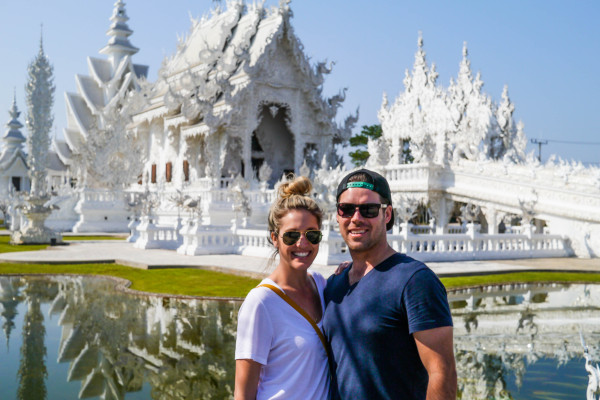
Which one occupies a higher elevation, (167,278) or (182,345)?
(167,278)

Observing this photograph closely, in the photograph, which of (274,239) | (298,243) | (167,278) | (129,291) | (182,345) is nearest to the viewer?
(298,243)

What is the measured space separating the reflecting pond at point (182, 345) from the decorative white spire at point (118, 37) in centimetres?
4109

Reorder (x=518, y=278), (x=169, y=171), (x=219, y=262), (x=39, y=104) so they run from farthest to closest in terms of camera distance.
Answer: (x=169, y=171) → (x=39, y=104) → (x=219, y=262) → (x=518, y=278)

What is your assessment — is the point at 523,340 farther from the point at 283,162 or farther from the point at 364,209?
the point at 283,162

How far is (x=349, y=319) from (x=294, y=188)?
2.01 ft

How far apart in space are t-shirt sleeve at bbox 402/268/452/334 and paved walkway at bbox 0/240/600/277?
27.6 feet

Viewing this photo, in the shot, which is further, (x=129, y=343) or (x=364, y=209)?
(x=129, y=343)

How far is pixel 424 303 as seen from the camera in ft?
6.04

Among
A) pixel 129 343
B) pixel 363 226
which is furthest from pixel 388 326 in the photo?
pixel 129 343

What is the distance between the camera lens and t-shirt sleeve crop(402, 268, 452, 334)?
1833mm

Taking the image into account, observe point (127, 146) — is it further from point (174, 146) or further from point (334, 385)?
point (334, 385)

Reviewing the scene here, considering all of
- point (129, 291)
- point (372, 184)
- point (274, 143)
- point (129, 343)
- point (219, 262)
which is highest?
point (274, 143)

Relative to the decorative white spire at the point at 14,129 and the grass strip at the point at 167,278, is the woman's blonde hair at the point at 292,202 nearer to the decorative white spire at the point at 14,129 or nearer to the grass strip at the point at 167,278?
the grass strip at the point at 167,278

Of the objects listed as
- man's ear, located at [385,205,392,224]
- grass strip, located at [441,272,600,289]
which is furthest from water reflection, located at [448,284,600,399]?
man's ear, located at [385,205,392,224]
